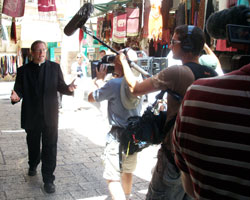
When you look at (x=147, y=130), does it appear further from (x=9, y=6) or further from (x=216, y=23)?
(x=9, y=6)

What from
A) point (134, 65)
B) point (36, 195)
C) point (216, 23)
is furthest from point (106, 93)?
point (216, 23)

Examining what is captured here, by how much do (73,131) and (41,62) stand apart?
137 inches

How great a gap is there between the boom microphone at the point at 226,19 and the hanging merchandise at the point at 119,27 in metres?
7.40

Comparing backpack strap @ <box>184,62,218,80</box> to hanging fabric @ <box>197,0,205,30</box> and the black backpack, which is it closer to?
the black backpack

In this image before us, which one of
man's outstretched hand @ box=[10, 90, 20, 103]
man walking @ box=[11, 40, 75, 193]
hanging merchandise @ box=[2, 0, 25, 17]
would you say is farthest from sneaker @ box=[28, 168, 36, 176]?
hanging merchandise @ box=[2, 0, 25, 17]

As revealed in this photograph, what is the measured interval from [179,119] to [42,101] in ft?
10.5

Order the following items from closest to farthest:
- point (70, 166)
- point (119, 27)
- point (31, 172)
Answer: point (31, 172) < point (70, 166) < point (119, 27)

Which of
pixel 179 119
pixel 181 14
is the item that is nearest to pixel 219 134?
pixel 179 119

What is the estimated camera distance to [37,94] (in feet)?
13.8

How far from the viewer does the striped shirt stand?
1096 mm

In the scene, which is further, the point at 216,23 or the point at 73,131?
the point at 73,131

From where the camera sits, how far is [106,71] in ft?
10.7

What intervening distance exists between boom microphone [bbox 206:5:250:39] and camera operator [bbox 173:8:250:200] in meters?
0.20

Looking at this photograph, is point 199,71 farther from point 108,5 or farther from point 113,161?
point 108,5
